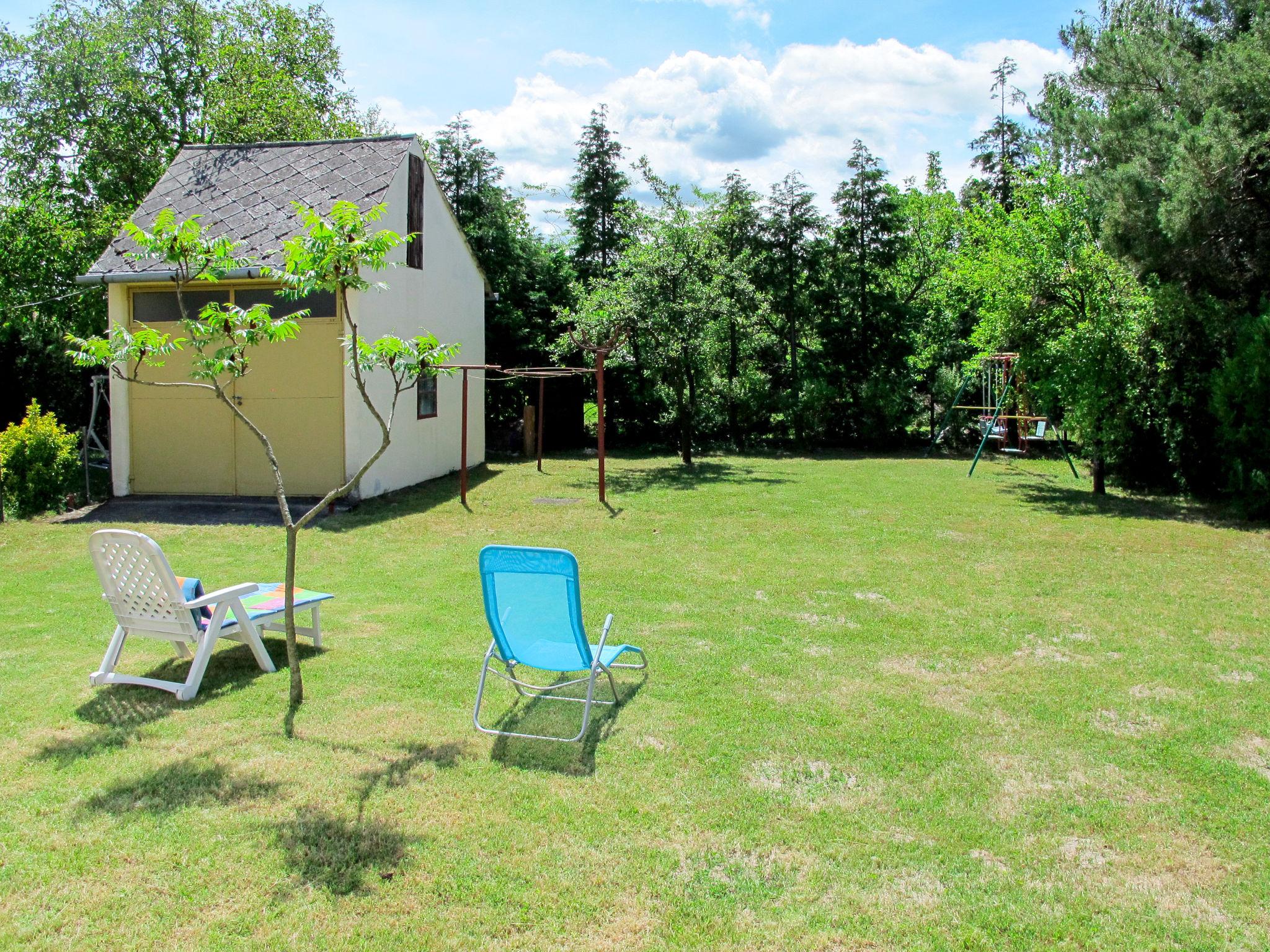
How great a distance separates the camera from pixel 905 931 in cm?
299

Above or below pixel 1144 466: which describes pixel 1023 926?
below

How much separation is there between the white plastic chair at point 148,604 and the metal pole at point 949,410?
639 inches

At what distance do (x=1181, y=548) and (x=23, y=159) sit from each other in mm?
24261

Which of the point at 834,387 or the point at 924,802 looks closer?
the point at 924,802

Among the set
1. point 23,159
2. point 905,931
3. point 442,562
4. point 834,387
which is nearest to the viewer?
point 905,931

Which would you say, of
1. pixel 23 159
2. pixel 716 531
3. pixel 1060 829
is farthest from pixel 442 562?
pixel 23 159

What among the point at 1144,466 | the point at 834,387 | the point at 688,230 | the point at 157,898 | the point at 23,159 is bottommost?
the point at 157,898

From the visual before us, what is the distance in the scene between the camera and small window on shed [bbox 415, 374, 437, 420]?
15.7 metres

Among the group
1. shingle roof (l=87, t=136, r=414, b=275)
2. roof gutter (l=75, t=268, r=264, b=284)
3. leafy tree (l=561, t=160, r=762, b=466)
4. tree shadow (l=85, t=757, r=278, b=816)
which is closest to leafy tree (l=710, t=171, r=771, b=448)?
leafy tree (l=561, t=160, r=762, b=466)

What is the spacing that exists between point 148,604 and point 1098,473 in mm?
14188

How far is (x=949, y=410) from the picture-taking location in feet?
67.9

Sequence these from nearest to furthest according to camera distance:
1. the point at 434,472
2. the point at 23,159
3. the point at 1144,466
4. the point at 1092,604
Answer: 1. the point at 1092,604
2. the point at 1144,466
3. the point at 434,472
4. the point at 23,159

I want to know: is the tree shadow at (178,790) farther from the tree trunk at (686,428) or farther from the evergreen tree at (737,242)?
the evergreen tree at (737,242)

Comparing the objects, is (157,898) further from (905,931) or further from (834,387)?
(834,387)
